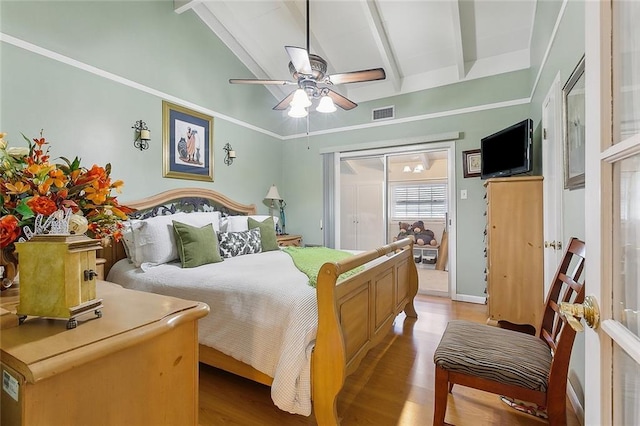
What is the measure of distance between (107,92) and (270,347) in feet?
9.29

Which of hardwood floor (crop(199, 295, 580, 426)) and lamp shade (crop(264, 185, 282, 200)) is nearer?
hardwood floor (crop(199, 295, 580, 426))

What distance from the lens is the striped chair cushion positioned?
1.34 m

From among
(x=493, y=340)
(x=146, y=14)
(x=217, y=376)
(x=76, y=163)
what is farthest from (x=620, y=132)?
(x=146, y=14)

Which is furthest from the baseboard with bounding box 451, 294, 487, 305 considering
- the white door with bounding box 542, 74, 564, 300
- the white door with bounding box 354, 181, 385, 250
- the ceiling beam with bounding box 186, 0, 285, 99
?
the ceiling beam with bounding box 186, 0, 285, 99

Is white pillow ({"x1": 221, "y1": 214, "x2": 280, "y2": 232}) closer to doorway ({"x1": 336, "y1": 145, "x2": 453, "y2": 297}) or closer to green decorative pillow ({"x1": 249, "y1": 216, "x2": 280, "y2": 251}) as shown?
green decorative pillow ({"x1": 249, "y1": 216, "x2": 280, "y2": 251})

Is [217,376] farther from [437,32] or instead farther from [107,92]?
[437,32]

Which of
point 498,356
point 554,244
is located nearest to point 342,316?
point 498,356

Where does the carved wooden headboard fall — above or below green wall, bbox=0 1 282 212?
below

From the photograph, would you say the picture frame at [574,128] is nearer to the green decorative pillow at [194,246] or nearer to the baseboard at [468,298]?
the baseboard at [468,298]

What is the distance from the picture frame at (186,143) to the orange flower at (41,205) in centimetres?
266

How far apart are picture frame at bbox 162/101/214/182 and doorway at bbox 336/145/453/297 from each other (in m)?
2.07

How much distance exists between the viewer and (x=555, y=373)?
4.24ft

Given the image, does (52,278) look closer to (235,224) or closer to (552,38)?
(235,224)

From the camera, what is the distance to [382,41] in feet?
11.4
